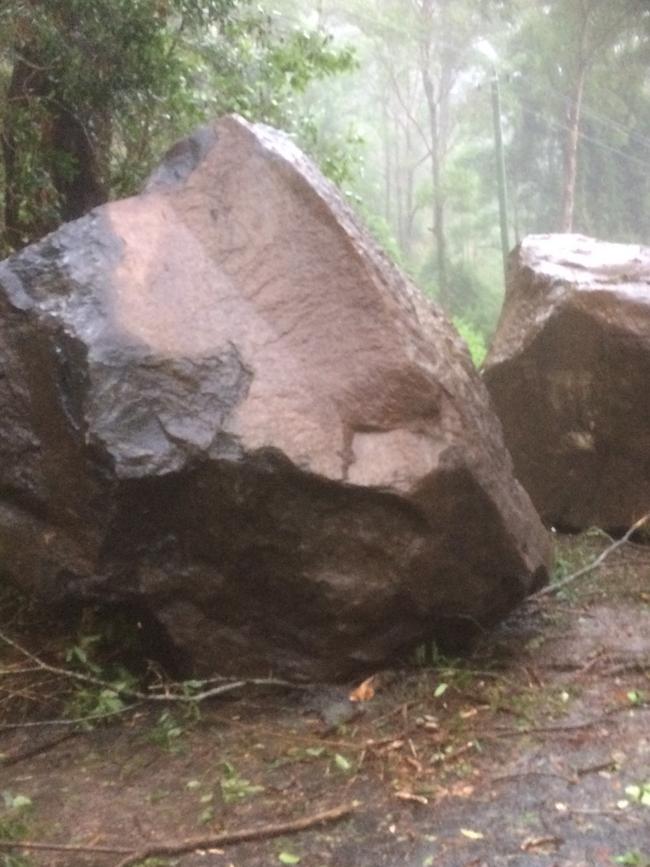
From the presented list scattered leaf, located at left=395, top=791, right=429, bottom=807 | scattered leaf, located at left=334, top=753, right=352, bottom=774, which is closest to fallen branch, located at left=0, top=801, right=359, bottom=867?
scattered leaf, located at left=395, top=791, right=429, bottom=807

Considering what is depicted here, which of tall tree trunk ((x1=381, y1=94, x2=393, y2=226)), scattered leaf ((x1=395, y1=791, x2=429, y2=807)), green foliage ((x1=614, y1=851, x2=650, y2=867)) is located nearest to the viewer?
green foliage ((x1=614, y1=851, x2=650, y2=867))

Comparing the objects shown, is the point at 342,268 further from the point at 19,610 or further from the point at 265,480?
the point at 19,610

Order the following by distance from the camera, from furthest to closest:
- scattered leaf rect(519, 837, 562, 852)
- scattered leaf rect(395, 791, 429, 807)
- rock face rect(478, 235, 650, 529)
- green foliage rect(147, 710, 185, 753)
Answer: rock face rect(478, 235, 650, 529) → green foliage rect(147, 710, 185, 753) → scattered leaf rect(395, 791, 429, 807) → scattered leaf rect(519, 837, 562, 852)

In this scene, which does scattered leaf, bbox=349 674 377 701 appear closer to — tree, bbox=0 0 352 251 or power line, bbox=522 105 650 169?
tree, bbox=0 0 352 251

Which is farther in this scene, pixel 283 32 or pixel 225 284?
pixel 283 32

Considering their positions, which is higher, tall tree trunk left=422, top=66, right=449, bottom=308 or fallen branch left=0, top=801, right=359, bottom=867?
tall tree trunk left=422, top=66, right=449, bottom=308

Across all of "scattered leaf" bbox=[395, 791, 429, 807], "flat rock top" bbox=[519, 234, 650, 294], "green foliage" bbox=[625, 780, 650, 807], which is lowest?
"green foliage" bbox=[625, 780, 650, 807]

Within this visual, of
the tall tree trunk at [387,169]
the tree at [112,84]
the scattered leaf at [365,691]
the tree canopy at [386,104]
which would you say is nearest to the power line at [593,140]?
the tree canopy at [386,104]

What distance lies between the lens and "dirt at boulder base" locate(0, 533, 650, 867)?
281 cm

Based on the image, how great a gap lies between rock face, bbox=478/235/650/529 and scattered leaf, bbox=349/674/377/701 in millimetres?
2261

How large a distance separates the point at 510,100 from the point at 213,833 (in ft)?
30.7

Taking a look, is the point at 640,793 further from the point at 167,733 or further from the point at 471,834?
the point at 167,733

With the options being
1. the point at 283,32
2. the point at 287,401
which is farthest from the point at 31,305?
the point at 283,32

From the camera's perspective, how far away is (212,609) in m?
3.79
